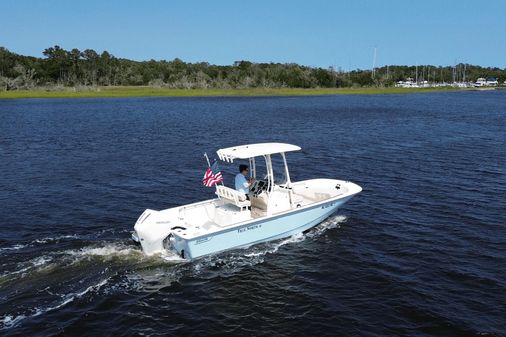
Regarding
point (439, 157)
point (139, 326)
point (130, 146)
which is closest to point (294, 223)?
→ point (139, 326)

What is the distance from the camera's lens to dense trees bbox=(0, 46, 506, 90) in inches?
5837

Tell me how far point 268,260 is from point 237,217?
2028mm

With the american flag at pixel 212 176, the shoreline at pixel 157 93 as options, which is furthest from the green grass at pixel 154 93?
the american flag at pixel 212 176

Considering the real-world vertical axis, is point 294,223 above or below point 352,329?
above

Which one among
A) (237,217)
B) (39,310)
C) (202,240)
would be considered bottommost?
(39,310)

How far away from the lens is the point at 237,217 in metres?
18.4

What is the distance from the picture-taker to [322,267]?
56.9ft

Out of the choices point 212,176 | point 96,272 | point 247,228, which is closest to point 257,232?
point 247,228

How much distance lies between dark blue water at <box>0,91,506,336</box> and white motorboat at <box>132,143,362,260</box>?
0.62m

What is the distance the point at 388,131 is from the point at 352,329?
43711 mm

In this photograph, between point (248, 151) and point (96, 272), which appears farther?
point (248, 151)

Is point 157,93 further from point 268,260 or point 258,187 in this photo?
point 268,260

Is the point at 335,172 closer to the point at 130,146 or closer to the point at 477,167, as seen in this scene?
the point at 477,167

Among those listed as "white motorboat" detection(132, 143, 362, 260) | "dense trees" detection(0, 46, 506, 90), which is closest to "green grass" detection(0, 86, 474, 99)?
"dense trees" detection(0, 46, 506, 90)
